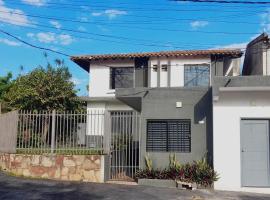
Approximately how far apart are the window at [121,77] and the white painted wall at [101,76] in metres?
0.25

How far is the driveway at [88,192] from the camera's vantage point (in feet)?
36.4

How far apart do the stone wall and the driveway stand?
2.50ft

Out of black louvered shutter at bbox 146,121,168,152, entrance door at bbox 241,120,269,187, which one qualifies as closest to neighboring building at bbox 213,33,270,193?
entrance door at bbox 241,120,269,187

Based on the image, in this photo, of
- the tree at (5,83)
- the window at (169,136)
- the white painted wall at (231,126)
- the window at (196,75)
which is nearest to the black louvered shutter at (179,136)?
the window at (169,136)

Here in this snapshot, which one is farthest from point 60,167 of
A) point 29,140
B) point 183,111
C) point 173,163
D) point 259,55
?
point 259,55

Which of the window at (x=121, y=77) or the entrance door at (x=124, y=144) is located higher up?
the window at (x=121, y=77)

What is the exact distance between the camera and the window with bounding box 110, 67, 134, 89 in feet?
83.3

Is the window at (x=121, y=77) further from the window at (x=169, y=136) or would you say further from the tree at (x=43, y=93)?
the window at (x=169, y=136)

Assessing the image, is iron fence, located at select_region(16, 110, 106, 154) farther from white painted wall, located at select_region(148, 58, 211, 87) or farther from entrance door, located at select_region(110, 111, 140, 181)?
white painted wall, located at select_region(148, 58, 211, 87)

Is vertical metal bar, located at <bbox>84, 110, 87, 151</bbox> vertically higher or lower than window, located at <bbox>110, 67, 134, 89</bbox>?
lower

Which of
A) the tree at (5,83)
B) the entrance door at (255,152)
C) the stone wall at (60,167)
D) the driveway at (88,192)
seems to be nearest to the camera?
the driveway at (88,192)

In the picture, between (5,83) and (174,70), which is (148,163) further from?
(5,83)

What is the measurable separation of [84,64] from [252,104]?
14853 mm

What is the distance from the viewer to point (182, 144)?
14539 mm
